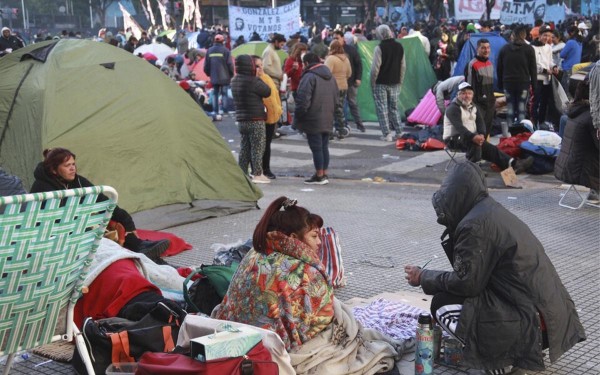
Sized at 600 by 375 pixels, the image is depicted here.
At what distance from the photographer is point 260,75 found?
1176 centimetres

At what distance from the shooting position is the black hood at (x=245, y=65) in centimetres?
1109

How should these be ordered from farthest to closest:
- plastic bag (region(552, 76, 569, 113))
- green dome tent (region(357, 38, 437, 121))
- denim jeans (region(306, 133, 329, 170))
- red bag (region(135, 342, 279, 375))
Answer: green dome tent (region(357, 38, 437, 121)) < plastic bag (region(552, 76, 569, 113)) < denim jeans (region(306, 133, 329, 170)) < red bag (region(135, 342, 279, 375))

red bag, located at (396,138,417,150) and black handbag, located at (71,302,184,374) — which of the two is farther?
red bag, located at (396,138,417,150)

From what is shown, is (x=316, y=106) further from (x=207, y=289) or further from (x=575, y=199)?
(x=207, y=289)

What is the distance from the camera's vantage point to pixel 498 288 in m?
4.78

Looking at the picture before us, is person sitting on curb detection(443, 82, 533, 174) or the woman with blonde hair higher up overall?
the woman with blonde hair

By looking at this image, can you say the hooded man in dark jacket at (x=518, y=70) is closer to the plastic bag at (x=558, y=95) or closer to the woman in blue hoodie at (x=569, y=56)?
the plastic bag at (x=558, y=95)

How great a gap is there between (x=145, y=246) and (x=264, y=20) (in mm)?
15544

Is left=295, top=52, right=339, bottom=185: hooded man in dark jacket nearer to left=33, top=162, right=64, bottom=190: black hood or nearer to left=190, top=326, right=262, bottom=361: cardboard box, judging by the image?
left=33, top=162, right=64, bottom=190: black hood

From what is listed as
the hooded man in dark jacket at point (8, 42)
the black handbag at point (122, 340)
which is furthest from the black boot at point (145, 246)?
the hooded man in dark jacket at point (8, 42)

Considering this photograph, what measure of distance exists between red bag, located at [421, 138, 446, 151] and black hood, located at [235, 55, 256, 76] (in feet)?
12.9

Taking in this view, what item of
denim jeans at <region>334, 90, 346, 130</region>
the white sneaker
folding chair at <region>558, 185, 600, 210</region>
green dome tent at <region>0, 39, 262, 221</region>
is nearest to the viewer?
green dome tent at <region>0, 39, 262, 221</region>

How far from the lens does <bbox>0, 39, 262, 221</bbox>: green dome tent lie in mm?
8828

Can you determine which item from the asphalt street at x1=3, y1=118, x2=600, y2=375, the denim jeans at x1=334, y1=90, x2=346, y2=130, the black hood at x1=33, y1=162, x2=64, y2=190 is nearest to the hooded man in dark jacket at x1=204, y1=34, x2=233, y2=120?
the denim jeans at x1=334, y1=90, x2=346, y2=130
